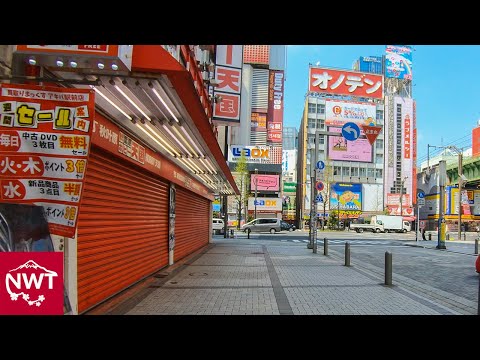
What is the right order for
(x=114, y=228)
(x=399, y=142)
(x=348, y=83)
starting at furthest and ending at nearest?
(x=399, y=142) → (x=348, y=83) → (x=114, y=228)

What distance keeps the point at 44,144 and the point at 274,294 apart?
551cm

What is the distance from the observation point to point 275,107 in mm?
59750

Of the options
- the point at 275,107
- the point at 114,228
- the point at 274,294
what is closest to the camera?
the point at 114,228

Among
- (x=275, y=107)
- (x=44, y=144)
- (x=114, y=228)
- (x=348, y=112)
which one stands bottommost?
(x=114, y=228)

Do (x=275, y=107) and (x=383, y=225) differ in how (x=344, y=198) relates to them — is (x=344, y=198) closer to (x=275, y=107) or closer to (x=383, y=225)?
(x=383, y=225)

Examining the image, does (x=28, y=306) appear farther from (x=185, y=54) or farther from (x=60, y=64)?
(x=185, y=54)

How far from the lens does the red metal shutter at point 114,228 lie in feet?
20.2

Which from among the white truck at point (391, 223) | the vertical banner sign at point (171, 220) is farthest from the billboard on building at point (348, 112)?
the vertical banner sign at point (171, 220)

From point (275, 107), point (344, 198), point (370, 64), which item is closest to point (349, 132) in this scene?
point (275, 107)

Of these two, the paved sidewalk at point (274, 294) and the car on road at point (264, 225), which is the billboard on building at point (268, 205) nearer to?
the car on road at point (264, 225)

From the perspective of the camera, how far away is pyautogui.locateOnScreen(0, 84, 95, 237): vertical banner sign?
420 cm

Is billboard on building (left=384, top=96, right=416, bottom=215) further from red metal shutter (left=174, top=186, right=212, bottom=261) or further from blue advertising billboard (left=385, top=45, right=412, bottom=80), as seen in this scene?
red metal shutter (left=174, top=186, right=212, bottom=261)

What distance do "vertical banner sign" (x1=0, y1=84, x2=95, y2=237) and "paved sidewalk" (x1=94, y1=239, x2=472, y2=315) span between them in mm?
2958
